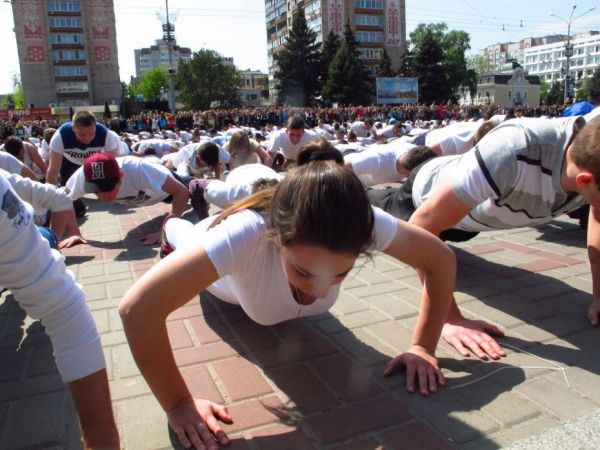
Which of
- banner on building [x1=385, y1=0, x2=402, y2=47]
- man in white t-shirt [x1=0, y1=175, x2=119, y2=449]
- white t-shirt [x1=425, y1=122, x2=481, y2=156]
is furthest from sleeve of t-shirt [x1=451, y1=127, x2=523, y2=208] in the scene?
banner on building [x1=385, y1=0, x2=402, y2=47]

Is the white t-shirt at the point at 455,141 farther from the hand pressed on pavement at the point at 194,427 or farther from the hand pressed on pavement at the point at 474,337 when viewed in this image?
the hand pressed on pavement at the point at 194,427

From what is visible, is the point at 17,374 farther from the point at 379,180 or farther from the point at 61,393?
the point at 379,180

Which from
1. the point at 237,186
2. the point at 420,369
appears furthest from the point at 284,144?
the point at 420,369

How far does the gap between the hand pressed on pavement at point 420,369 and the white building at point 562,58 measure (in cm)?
13369

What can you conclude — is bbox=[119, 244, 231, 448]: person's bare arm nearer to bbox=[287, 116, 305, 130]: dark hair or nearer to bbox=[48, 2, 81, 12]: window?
bbox=[287, 116, 305, 130]: dark hair

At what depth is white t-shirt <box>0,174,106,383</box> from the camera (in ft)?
3.89

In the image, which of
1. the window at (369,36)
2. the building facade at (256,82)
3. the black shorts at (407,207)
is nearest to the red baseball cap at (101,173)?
A: the black shorts at (407,207)

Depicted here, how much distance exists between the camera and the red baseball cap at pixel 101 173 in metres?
4.23

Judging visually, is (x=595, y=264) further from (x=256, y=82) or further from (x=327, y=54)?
(x=256, y=82)

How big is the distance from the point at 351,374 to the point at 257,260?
27.4 inches

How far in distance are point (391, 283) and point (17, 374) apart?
217 cm

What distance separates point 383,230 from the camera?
1.74 m

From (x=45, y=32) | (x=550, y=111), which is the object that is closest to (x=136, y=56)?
(x=45, y=32)

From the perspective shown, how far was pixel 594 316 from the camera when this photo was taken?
2.51 metres
